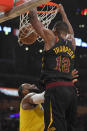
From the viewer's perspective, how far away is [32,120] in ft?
14.7

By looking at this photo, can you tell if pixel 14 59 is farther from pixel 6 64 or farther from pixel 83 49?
pixel 83 49

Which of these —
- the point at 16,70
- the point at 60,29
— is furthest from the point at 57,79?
the point at 16,70

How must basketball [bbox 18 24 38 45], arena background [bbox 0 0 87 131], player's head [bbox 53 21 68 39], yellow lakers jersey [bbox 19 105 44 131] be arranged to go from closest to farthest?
player's head [bbox 53 21 68 39] < basketball [bbox 18 24 38 45] < yellow lakers jersey [bbox 19 105 44 131] < arena background [bbox 0 0 87 131]

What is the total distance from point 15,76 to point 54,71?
9.97 metres

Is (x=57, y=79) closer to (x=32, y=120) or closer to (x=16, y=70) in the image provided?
(x=32, y=120)

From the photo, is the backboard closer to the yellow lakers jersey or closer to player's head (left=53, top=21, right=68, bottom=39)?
player's head (left=53, top=21, right=68, bottom=39)

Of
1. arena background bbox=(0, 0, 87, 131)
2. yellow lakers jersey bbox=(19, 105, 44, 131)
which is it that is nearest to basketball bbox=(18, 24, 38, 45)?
yellow lakers jersey bbox=(19, 105, 44, 131)

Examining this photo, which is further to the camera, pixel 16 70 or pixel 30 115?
pixel 16 70

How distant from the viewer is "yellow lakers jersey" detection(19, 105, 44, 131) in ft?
14.6

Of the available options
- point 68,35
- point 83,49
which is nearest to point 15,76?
point 83,49

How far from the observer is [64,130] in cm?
321

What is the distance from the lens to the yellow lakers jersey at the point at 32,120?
4.44m

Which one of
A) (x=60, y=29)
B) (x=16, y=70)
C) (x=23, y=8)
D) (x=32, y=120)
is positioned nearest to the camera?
(x=23, y=8)

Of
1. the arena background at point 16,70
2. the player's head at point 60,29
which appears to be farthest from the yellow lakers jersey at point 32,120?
the arena background at point 16,70
